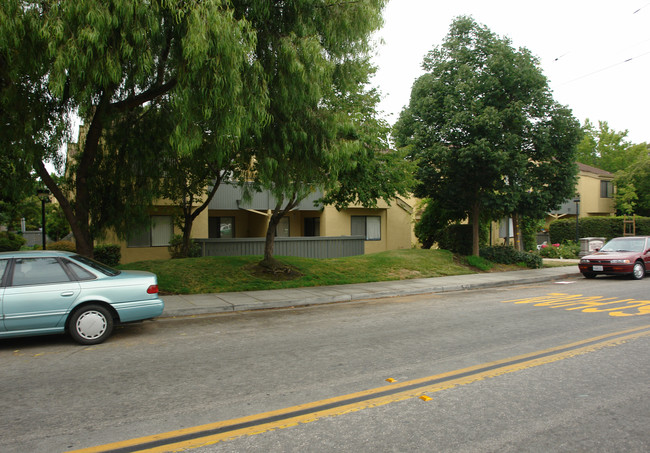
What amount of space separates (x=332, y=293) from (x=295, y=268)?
3.01m

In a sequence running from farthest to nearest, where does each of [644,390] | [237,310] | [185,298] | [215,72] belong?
[185,298] → [237,310] → [215,72] → [644,390]

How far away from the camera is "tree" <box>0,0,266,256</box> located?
24.7 ft

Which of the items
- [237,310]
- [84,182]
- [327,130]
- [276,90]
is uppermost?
[276,90]

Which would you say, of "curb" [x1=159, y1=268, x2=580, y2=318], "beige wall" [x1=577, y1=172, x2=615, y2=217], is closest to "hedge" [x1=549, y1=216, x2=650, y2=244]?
"beige wall" [x1=577, y1=172, x2=615, y2=217]

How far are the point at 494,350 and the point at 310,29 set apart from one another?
7725mm

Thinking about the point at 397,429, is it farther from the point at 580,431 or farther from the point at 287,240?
the point at 287,240

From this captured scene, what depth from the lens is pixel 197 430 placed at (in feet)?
12.6

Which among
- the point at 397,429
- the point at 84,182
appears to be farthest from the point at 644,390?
the point at 84,182

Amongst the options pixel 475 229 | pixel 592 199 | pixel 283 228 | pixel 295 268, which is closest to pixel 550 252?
pixel 475 229

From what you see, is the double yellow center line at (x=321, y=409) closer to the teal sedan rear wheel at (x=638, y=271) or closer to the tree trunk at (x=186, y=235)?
the teal sedan rear wheel at (x=638, y=271)

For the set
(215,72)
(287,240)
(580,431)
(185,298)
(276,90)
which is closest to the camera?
(580,431)

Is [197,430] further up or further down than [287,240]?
further down

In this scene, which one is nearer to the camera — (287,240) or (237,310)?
(237,310)

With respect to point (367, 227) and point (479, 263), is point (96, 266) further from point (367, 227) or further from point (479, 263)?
point (367, 227)
